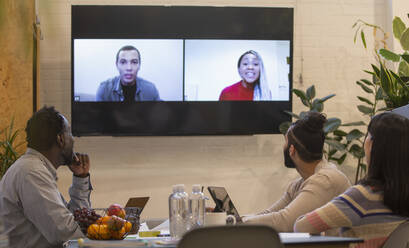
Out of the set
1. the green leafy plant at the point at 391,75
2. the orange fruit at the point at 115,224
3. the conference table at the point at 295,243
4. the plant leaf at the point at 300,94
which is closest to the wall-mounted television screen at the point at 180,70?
the plant leaf at the point at 300,94

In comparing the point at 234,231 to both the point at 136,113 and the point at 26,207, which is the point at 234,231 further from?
the point at 136,113

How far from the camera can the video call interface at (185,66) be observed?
478 cm

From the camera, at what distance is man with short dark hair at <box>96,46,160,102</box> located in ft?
15.8

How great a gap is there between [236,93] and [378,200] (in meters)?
2.85

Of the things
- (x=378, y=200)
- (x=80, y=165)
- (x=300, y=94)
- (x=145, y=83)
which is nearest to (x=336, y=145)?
(x=300, y=94)

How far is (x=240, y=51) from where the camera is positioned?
16.1ft

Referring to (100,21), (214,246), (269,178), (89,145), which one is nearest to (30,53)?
(100,21)

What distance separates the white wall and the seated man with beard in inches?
77.8

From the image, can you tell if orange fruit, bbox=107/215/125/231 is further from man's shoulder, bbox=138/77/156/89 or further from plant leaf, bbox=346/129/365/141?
plant leaf, bbox=346/129/365/141

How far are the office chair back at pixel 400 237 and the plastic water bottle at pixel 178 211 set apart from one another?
0.82 metres

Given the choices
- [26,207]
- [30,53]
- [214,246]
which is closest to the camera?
[214,246]

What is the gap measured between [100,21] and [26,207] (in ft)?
8.60

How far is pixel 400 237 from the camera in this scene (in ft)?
6.67

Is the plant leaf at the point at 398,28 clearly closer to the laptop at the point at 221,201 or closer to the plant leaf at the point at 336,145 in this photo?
the plant leaf at the point at 336,145
